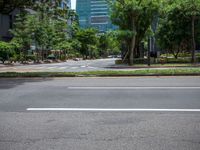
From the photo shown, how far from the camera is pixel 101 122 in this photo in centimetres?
791

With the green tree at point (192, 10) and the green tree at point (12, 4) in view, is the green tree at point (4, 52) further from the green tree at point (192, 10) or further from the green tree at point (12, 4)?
the green tree at point (12, 4)

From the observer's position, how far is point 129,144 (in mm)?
6234

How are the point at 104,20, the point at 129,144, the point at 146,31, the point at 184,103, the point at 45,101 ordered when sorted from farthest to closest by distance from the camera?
the point at 104,20, the point at 146,31, the point at 45,101, the point at 184,103, the point at 129,144

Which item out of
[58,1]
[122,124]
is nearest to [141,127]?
[122,124]

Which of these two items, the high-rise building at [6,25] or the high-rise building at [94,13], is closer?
the high-rise building at [6,25]

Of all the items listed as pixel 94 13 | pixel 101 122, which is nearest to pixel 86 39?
pixel 94 13

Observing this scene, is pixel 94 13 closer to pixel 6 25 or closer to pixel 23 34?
pixel 6 25

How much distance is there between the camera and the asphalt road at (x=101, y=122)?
632 cm

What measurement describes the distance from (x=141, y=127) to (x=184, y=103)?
3.01 m

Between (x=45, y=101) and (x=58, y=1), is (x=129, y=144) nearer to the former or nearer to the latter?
(x=45, y=101)

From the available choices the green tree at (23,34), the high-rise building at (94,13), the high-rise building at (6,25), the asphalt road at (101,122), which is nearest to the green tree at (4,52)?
the green tree at (23,34)

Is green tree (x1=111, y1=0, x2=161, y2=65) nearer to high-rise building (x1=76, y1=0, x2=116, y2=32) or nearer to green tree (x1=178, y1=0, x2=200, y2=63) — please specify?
green tree (x1=178, y1=0, x2=200, y2=63)

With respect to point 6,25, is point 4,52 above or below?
below

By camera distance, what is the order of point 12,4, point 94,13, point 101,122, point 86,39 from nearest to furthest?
point 101,122 < point 12,4 < point 86,39 < point 94,13
